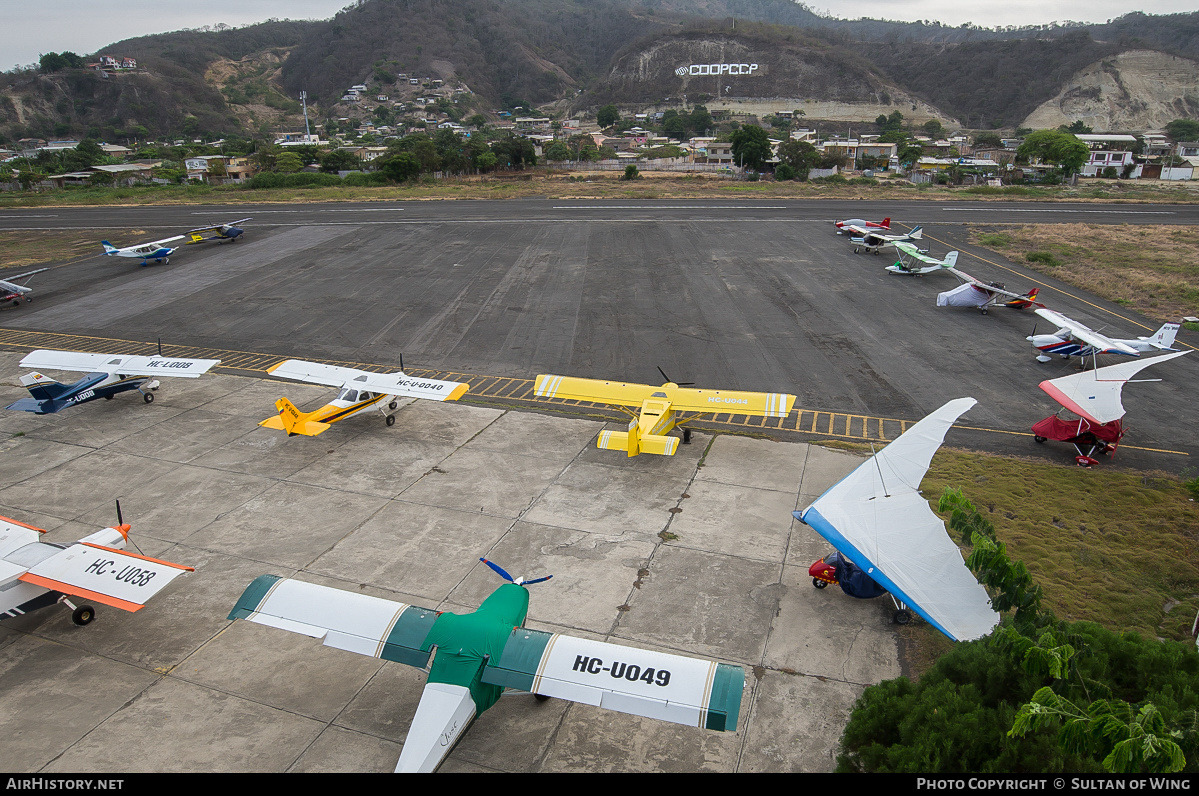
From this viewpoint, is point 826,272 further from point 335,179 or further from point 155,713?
point 335,179

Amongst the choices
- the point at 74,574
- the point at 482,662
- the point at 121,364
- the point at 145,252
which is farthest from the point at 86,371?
the point at 145,252


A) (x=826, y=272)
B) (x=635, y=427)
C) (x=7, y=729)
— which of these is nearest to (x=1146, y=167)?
(x=826, y=272)

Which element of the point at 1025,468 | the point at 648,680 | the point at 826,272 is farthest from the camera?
the point at 826,272

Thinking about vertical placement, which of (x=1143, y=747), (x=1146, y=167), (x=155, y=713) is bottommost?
(x=155, y=713)

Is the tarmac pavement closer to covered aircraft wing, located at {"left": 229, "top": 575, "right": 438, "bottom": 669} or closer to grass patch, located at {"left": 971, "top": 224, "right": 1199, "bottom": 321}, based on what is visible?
covered aircraft wing, located at {"left": 229, "top": 575, "right": 438, "bottom": 669}

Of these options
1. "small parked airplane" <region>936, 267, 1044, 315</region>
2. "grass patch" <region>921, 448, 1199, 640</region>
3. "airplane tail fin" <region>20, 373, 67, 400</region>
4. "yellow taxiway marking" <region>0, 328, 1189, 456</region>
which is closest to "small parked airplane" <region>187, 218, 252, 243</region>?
"yellow taxiway marking" <region>0, 328, 1189, 456</region>

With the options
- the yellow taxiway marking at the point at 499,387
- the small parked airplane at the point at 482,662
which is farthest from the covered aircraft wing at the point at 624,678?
the yellow taxiway marking at the point at 499,387
